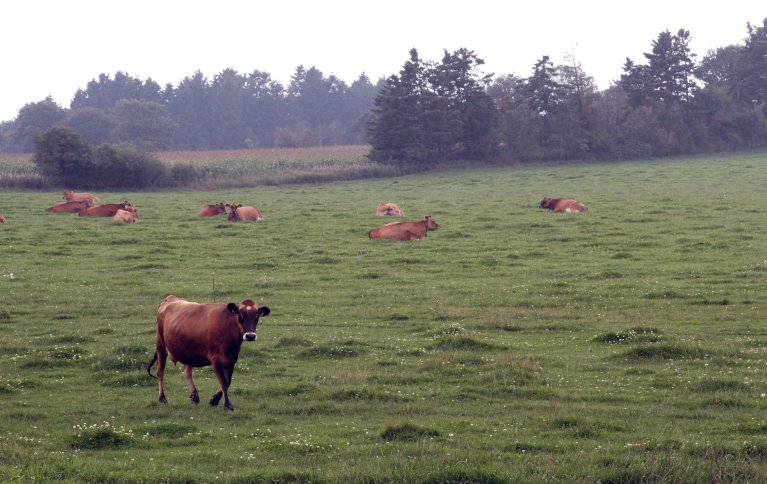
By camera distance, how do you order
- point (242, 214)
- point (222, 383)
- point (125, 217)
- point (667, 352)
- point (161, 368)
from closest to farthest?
point (222, 383) < point (161, 368) < point (667, 352) < point (125, 217) < point (242, 214)

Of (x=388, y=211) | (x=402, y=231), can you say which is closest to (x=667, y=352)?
(x=402, y=231)

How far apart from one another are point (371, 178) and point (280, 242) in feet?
117

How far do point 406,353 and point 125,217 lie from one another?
21.4 m

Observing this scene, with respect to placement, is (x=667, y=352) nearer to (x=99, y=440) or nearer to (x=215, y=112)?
(x=99, y=440)

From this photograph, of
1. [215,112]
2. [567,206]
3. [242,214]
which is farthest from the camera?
[215,112]

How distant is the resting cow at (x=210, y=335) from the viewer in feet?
34.9

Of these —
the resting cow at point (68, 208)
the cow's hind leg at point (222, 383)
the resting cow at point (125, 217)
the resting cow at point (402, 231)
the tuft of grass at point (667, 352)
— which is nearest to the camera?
the cow's hind leg at point (222, 383)

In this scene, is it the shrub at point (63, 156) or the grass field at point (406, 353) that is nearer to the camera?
the grass field at point (406, 353)

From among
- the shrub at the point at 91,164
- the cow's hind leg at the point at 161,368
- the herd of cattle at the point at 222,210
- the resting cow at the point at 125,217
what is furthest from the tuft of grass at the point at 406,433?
the shrub at the point at 91,164

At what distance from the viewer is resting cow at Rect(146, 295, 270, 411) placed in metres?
10.6

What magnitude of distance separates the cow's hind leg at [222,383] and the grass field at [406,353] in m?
0.13

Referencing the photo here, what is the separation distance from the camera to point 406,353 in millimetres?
13789

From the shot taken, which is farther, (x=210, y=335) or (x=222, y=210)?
(x=222, y=210)

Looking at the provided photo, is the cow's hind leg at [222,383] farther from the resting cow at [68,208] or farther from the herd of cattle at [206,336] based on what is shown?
the resting cow at [68,208]
